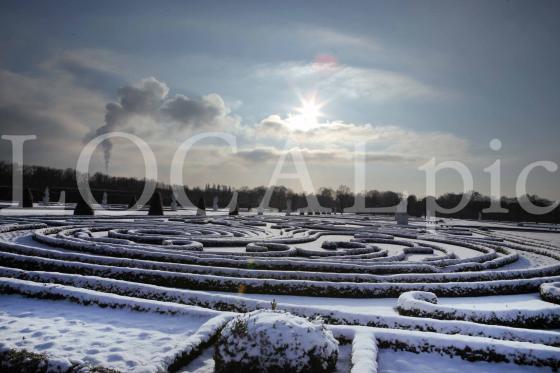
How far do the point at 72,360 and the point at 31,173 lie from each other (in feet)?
241

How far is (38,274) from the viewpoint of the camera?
751 cm

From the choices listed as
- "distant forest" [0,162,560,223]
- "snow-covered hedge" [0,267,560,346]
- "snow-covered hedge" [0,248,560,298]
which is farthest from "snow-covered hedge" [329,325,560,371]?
"distant forest" [0,162,560,223]

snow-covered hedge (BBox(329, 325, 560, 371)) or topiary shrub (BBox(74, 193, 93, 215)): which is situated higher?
topiary shrub (BBox(74, 193, 93, 215))

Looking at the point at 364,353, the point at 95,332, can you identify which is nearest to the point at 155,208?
the point at 95,332

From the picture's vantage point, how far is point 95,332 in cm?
496

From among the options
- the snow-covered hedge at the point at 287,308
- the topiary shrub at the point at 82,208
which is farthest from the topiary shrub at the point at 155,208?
the snow-covered hedge at the point at 287,308

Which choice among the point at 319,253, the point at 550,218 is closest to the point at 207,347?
the point at 319,253

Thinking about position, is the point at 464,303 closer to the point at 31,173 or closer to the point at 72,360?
the point at 72,360

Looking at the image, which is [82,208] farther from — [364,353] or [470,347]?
[470,347]

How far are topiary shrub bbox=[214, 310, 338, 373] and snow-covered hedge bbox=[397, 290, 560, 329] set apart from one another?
122 inches

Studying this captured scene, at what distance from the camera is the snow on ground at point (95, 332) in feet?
13.8

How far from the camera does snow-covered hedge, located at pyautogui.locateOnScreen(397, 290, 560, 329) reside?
6504 mm

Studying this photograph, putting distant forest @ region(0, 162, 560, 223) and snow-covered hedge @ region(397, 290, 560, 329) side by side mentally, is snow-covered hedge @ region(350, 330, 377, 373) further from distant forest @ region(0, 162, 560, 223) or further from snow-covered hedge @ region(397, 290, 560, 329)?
distant forest @ region(0, 162, 560, 223)

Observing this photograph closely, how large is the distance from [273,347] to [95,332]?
251cm
